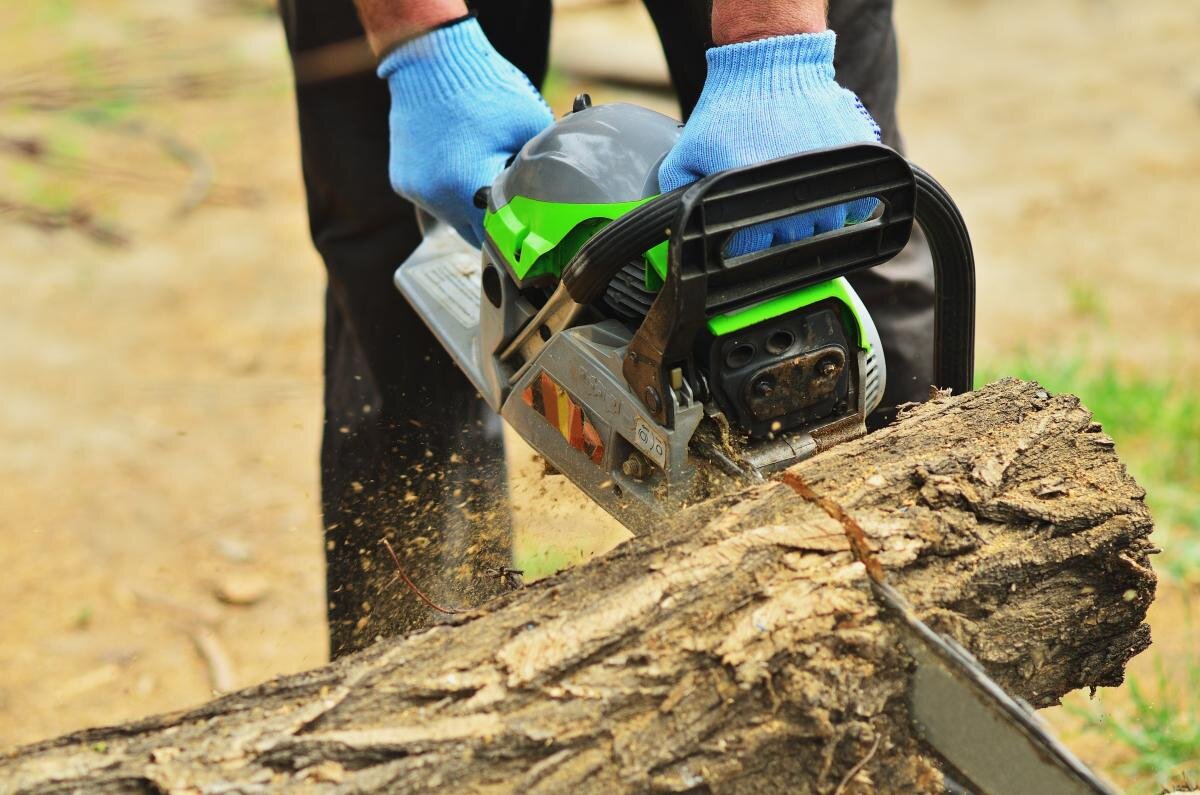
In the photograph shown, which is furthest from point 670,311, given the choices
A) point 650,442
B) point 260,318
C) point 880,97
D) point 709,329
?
point 260,318

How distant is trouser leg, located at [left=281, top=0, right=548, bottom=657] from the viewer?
1.91 metres

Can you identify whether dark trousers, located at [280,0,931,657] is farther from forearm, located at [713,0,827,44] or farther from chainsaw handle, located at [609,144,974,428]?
chainsaw handle, located at [609,144,974,428]

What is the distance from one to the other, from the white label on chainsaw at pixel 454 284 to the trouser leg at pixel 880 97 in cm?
52

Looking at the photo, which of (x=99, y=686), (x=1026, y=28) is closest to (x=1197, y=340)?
(x=99, y=686)

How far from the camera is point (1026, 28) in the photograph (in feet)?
21.2

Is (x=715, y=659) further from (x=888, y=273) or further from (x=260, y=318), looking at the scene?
(x=260, y=318)

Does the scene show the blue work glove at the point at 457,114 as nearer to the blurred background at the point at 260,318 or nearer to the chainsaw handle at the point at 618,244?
the blurred background at the point at 260,318

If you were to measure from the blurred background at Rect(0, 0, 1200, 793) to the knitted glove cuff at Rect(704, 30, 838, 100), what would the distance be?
2.05 feet

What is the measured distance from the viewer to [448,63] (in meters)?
1.89

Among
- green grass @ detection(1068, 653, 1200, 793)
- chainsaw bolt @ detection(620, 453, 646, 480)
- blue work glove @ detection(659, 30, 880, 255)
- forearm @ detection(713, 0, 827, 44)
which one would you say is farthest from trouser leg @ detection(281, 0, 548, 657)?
green grass @ detection(1068, 653, 1200, 793)

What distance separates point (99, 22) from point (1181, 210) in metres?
5.76

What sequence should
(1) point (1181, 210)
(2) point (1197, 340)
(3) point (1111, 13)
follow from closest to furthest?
(2) point (1197, 340)
(1) point (1181, 210)
(3) point (1111, 13)

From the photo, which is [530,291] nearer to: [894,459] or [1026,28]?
[894,459]

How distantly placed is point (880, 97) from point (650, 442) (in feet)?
3.40
